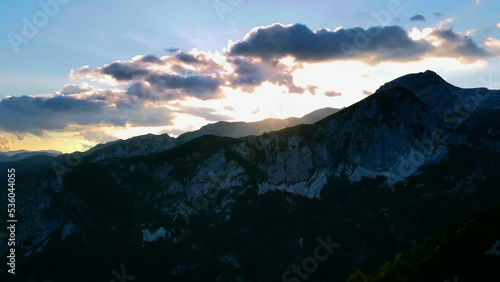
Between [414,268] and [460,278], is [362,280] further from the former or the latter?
[460,278]

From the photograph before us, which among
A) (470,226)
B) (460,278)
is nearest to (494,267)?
(460,278)

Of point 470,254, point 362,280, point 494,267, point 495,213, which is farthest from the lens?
point 362,280

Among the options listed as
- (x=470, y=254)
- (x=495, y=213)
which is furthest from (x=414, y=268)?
(x=495, y=213)

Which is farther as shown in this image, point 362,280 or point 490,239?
point 362,280

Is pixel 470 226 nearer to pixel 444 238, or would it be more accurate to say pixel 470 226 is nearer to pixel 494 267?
pixel 444 238

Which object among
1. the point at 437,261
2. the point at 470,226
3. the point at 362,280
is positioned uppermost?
the point at 470,226

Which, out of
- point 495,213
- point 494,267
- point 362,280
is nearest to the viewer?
point 494,267

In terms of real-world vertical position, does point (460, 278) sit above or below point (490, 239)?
below

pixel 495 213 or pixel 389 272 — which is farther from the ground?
pixel 495 213

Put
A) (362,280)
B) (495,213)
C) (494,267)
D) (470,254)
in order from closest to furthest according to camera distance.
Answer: (494,267)
(470,254)
(495,213)
(362,280)

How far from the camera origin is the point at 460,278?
307ft

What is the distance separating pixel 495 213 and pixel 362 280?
115 ft

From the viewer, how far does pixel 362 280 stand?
114m

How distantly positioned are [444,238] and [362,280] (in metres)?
22.3
